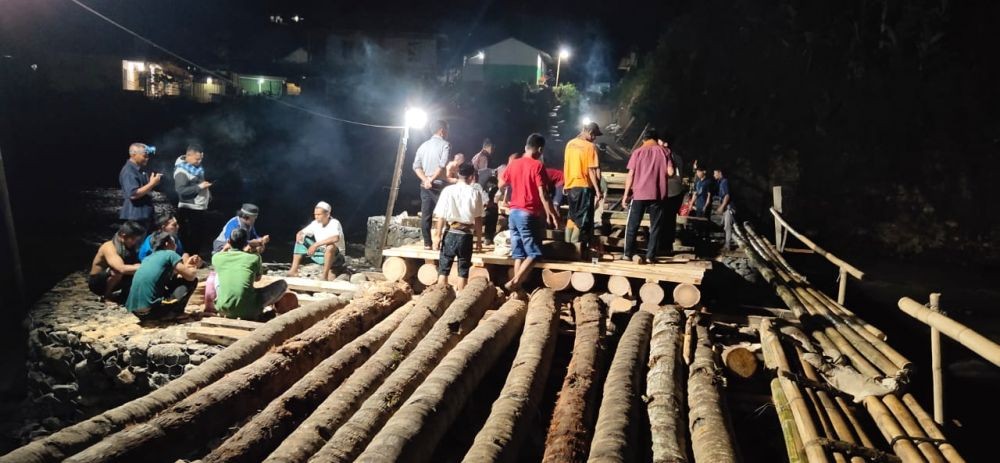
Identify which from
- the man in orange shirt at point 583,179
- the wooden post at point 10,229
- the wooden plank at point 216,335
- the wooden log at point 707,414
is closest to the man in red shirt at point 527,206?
the man in orange shirt at point 583,179

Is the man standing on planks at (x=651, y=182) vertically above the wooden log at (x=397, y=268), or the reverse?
the man standing on planks at (x=651, y=182)

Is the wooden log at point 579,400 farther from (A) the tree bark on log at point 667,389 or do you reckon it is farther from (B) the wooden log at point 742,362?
(B) the wooden log at point 742,362

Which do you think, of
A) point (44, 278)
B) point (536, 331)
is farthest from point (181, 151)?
point (536, 331)

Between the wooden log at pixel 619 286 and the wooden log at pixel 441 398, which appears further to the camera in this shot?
the wooden log at pixel 619 286

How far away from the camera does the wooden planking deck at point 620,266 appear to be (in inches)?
323

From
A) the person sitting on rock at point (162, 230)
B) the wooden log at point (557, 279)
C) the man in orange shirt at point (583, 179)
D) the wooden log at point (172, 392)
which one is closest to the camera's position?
the wooden log at point (172, 392)

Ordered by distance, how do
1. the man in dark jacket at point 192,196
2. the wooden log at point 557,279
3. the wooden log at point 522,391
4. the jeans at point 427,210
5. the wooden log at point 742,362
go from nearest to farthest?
the wooden log at point 522,391 < the wooden log at point 742,362 < the wooden log at point 557,279 < the jeans at point 427,210 < the man in dark jacket at point 192,196

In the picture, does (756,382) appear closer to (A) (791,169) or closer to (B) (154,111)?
(A) (791,169)

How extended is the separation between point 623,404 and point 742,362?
197 cm

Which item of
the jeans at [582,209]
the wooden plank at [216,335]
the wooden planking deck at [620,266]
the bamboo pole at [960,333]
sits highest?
the jeans at [582,209]

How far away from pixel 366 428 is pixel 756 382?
4415 mm

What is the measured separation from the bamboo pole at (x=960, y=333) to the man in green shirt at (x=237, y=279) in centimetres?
727

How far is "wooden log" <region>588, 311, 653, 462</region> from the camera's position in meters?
Result: 4.23

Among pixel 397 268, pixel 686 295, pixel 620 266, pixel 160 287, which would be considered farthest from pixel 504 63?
pixel 160 287
